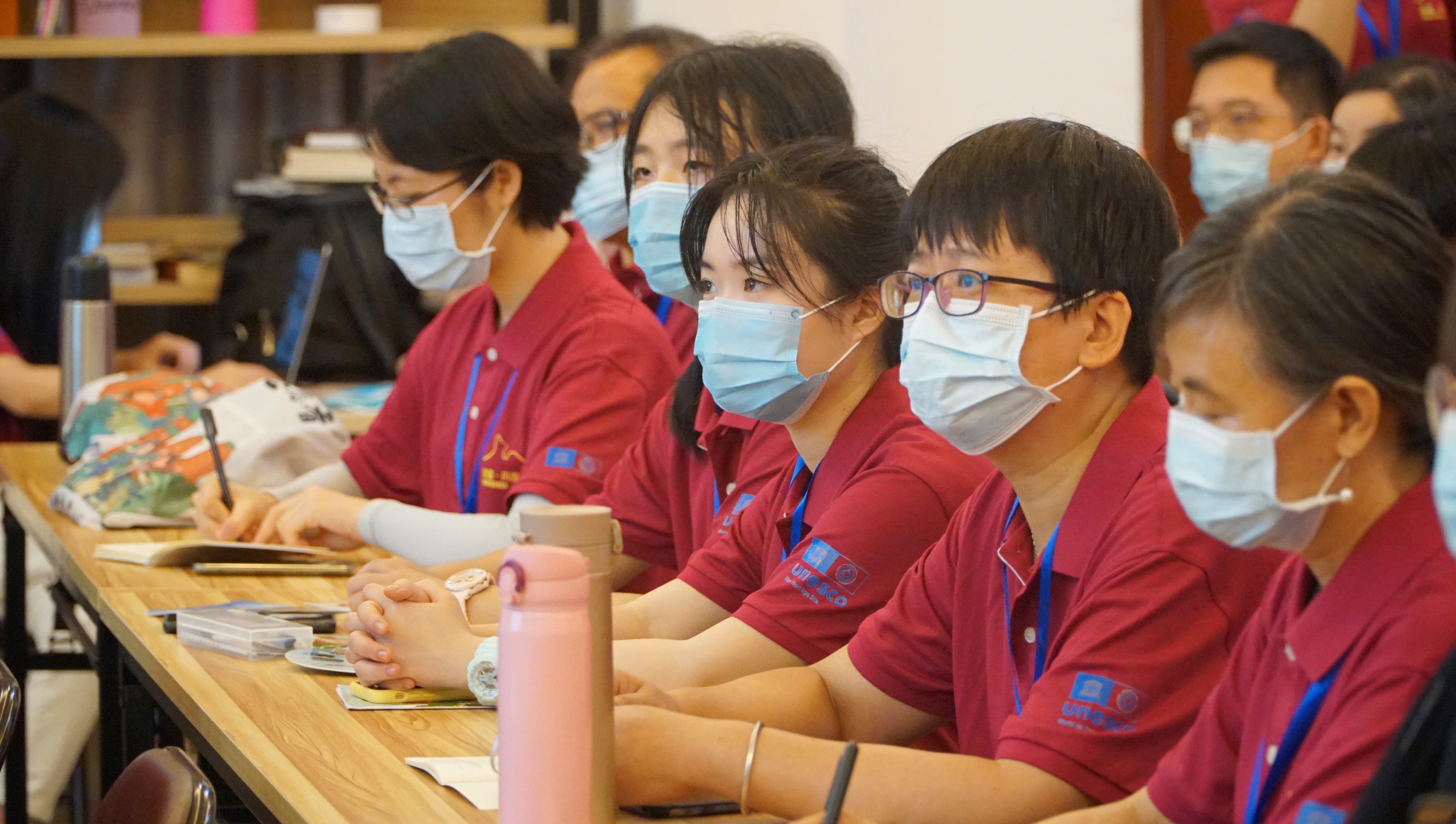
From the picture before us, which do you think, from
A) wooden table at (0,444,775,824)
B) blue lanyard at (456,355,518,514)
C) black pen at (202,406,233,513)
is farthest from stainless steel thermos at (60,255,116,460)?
blue lanyard at (456,355,518,514)

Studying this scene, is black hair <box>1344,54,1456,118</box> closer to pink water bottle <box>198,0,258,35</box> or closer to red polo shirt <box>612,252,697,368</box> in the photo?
red polo shirt <box>612,252,697,368</box>

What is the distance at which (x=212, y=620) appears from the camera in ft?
5.86

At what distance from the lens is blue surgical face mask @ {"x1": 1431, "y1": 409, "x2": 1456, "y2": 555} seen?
32.8 inches

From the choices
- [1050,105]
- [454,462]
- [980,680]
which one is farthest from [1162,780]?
[1050,105]

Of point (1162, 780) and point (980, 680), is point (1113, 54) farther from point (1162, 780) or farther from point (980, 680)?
point (1162, 780)

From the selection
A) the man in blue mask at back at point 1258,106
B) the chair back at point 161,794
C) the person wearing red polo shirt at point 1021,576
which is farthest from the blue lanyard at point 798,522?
the man in blue mask at back at point 1258,106

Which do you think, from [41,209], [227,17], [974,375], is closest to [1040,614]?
[974,375]

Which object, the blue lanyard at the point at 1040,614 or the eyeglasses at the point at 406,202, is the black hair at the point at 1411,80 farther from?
the blue lanyard at the point at 1040,614

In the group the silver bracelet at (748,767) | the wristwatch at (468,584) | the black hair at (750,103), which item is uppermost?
the black hair at (750,103)

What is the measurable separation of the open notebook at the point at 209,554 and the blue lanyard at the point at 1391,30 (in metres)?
2.30

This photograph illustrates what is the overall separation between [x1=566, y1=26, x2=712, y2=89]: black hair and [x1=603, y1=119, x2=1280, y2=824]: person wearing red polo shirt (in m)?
1.55

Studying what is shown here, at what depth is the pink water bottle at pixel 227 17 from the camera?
4145mm

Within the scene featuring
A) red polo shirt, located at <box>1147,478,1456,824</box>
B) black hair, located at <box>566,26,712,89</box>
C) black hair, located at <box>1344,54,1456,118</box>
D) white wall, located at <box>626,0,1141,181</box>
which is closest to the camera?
red polo shirt, located at <box>1147,478,1456,824</box>

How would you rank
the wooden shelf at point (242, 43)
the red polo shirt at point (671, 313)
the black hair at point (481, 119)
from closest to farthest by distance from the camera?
the black hair at point (481, 119), the red polo shirt at point (671, 313), the wooden shelf at point (242, 43)
